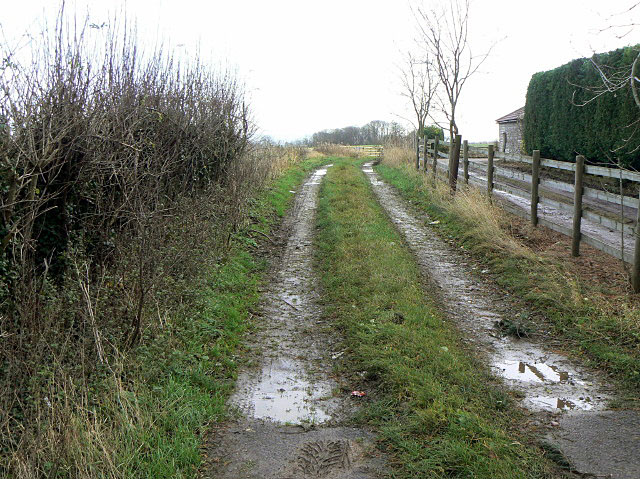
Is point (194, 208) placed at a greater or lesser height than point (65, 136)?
lesser

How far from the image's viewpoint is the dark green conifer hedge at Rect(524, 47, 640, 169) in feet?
48.4

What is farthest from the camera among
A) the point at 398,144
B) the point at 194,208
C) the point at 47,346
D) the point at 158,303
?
the point at 398,144

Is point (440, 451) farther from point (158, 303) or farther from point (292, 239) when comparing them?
point (292, 239)

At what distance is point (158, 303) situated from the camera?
5816mm

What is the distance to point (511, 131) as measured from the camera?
32.7 meters

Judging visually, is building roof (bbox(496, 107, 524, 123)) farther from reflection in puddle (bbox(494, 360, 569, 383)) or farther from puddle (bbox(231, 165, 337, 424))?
reflection in puddle (bbox(494, 360, 569, 383))

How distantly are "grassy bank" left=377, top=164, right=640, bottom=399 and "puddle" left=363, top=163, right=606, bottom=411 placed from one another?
0.33 metres

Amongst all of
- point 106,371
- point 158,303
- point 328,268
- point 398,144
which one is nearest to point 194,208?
point 328,268

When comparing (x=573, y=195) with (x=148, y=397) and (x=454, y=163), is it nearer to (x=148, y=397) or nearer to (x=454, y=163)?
(x=454, y=163)

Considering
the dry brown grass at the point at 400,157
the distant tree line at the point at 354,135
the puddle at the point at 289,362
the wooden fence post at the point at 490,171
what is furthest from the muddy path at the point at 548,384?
the distant tree line at the point at 354,135

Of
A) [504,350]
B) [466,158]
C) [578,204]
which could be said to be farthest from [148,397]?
[466,158]

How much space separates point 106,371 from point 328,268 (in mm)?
4730

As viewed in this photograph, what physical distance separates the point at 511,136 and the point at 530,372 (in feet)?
99.0

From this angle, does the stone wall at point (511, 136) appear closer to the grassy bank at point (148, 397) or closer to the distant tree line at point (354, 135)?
the grassy bank at point (148, 397)
